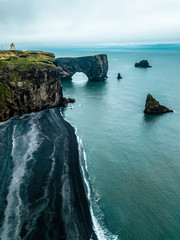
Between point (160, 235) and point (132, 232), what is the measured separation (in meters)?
4.91

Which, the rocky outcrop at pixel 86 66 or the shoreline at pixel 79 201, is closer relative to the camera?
the shoreline at pixel 79 201

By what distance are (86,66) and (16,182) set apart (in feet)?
498

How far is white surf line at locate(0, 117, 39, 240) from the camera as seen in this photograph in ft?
106

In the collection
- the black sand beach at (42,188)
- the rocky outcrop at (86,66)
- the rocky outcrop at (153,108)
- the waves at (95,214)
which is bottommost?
the waves at (95,214)

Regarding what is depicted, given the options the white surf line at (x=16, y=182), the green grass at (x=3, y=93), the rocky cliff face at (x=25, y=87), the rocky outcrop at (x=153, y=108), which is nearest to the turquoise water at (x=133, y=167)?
the rocky outcrop at (x=153, y=108)

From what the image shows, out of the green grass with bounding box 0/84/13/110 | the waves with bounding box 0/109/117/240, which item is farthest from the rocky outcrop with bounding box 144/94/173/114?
the green grass with bounding box 0/84/13/110

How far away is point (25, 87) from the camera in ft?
278

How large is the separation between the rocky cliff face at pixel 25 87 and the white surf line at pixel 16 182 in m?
15.2

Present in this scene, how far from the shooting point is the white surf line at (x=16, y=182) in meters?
32.2

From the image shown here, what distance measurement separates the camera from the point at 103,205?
3778 cm

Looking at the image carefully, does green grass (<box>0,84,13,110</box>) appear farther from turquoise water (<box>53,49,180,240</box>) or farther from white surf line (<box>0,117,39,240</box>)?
turquoise water (<box>53,49,180,240</box>)

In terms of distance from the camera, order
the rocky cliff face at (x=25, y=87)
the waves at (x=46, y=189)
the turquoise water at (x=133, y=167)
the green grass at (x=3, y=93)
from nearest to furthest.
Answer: the waves at (x=46, y=189) < the turquoise water at (x=133, y=167) < the green grass at (x=3, y=93) < the rocky cliff face at (x=25, y=87)

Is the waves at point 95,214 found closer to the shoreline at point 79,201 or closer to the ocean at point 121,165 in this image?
the ocean at point 121,165

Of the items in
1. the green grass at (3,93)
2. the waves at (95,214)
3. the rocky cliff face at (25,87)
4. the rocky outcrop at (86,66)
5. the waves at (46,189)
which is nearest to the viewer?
the waves at (95,214)
